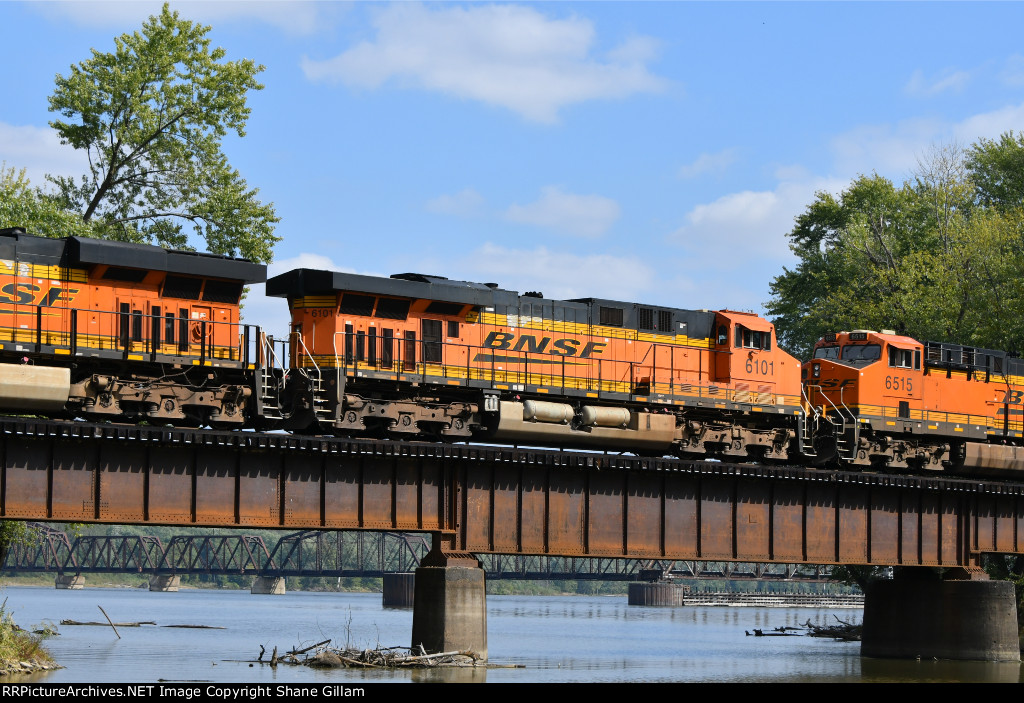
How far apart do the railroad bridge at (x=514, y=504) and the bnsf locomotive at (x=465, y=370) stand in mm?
1247

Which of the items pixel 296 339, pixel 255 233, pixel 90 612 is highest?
pixel 255 233

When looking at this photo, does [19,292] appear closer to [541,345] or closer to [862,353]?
[541,345]

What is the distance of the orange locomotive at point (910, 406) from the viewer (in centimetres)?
3881

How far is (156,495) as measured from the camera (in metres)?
27.4

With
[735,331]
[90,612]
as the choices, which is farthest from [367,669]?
[90,612]

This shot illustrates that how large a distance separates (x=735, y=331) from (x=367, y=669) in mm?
15426

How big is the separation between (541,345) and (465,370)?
2726 millimetres

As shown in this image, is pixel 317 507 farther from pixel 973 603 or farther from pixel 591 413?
pixel 973 603

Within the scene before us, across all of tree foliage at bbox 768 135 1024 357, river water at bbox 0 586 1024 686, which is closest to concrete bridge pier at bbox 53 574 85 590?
river water at bbox 0 586 1024 686

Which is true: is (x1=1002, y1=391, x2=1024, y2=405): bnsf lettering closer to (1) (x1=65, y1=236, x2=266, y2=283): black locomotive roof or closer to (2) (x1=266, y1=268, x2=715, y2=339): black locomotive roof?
(2) (x1=266, y1=268, x2=715, y2=339): black locomotive roof

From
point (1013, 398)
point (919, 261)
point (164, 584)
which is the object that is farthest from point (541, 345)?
point (164, 584)

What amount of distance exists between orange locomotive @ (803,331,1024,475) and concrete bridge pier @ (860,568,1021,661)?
4085 mm

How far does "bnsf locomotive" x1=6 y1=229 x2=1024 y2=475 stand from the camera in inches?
1101

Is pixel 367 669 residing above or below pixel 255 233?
below
